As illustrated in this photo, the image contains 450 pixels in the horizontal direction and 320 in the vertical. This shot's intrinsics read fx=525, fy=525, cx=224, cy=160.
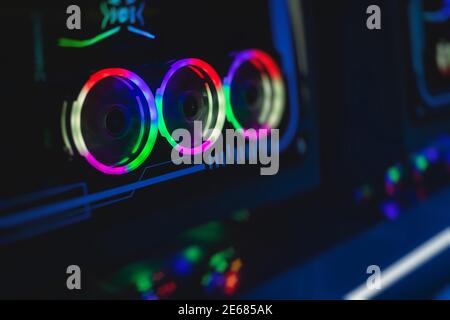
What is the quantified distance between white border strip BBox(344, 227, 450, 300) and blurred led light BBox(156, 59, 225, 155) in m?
0.27

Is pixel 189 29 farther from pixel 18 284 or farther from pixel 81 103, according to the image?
pixel 18 284

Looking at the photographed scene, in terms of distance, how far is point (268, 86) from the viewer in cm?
69

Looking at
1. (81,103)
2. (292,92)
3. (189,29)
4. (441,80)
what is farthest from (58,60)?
(441,80)

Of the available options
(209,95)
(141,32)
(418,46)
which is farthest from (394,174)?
(141,32)

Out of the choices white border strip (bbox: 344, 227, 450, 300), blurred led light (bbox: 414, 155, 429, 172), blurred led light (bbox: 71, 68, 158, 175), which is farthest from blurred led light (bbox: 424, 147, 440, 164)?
blurred led light (bbox: 71, 68, 158, 175)

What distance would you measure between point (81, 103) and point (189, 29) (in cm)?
16

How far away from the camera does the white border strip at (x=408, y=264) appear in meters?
0.68

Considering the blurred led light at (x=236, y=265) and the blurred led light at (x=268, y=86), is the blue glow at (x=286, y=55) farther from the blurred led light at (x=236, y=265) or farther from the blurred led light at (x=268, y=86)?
the blurred led light at (x=236, y=265)

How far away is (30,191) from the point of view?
0.46m

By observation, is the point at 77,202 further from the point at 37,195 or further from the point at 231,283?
the point at 231,283

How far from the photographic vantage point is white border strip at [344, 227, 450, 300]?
0.68 metres

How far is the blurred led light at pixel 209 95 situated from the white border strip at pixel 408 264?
0.27 metres

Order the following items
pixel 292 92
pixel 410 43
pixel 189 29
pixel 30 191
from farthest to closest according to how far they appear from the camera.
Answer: pixel 410 43 → pixel 292 92 → pixel 189 29 → pixel 30 191

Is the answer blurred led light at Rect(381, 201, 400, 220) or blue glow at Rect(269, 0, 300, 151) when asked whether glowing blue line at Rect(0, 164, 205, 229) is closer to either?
blue glow at Rect(269, 0, 300, 151)
